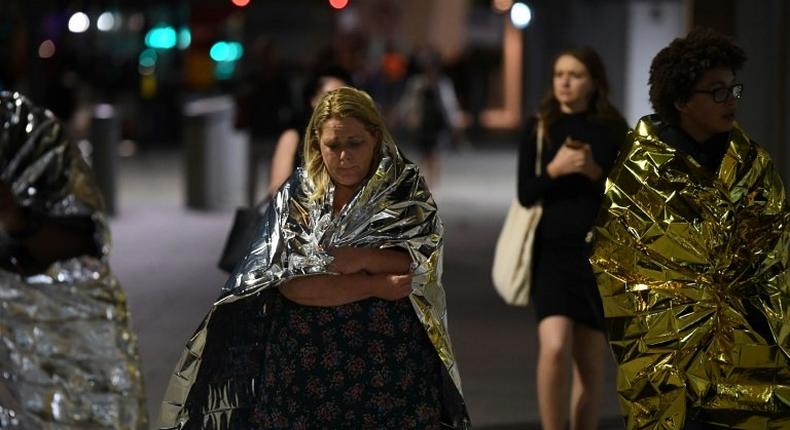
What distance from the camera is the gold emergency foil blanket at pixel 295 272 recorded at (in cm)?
470

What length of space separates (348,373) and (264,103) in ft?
33.2

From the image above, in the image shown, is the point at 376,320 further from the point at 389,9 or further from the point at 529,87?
the point at 389,9

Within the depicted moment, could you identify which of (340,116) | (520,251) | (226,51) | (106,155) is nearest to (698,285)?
(340,116)

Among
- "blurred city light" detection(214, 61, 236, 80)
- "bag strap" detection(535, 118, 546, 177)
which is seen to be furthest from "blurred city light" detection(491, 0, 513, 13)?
"bag strap" detection(535, 118, 546, 177)

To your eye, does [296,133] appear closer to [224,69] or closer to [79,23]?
[79,23]

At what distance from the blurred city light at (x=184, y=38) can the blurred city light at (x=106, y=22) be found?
137cm

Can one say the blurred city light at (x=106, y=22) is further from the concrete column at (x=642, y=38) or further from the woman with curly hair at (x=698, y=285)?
the woman with curly hair at (x=698, y=285)

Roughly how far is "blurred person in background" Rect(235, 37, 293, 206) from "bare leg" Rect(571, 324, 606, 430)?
7.95 metres

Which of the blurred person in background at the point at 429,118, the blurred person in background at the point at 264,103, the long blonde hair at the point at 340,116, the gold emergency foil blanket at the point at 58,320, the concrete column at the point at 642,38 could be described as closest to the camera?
the gold emergency foil blanket at the point at 58,320

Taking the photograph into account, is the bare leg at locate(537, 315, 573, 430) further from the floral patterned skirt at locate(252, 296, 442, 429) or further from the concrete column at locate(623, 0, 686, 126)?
the concrete column at locate(623, 0, 686, 126)

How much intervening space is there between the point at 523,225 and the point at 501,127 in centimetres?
2575

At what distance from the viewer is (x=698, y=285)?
468 cm

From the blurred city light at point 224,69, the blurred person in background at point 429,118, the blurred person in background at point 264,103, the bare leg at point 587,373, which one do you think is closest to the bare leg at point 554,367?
the bare leg at point 587,373

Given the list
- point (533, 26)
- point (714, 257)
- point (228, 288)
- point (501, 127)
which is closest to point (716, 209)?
point (714, 257)
